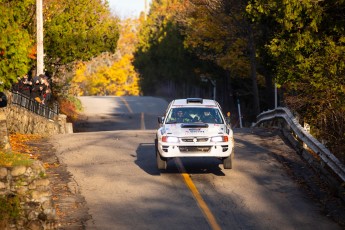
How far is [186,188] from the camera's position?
16500 millimetres


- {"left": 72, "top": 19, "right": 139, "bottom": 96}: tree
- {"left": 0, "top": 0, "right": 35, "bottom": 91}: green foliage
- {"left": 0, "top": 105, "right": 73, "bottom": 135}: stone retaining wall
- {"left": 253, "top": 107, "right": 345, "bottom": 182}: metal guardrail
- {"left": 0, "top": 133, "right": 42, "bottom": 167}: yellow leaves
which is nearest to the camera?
{"left": 0, "top": 133, "right": 42, "bottom": 167}: yellow leaves

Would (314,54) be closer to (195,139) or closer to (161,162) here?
(195,139)

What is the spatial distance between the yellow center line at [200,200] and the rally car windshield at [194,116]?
4.29 ft

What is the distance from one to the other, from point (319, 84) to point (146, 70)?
60211mm

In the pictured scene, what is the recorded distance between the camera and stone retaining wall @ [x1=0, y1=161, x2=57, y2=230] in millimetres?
12766

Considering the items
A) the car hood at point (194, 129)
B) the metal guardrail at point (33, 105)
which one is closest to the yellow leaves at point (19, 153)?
the metal guardrail at point (33, 105)

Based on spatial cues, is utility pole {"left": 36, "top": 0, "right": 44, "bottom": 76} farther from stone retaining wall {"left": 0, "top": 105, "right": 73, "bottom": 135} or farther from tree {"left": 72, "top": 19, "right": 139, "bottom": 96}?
tree {"left": 72, "top": 19, "right": 139, "bottom": 96}

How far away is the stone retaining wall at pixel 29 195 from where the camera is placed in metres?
12.8

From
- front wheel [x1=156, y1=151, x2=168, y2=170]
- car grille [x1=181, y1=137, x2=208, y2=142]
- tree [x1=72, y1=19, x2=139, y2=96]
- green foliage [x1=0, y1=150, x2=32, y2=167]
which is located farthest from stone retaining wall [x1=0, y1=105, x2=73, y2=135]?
tree [x1=72, y1=19, x2=139, y2=96]

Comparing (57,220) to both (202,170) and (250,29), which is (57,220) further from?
(250,29)

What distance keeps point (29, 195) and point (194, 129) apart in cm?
525

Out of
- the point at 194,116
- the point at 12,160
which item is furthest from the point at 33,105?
the point at 12,160

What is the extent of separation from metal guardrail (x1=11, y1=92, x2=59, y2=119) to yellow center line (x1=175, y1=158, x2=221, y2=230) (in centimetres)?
951

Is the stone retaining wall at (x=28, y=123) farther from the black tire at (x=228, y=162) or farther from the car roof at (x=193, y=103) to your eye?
the black tire at (x=228, y=162)
